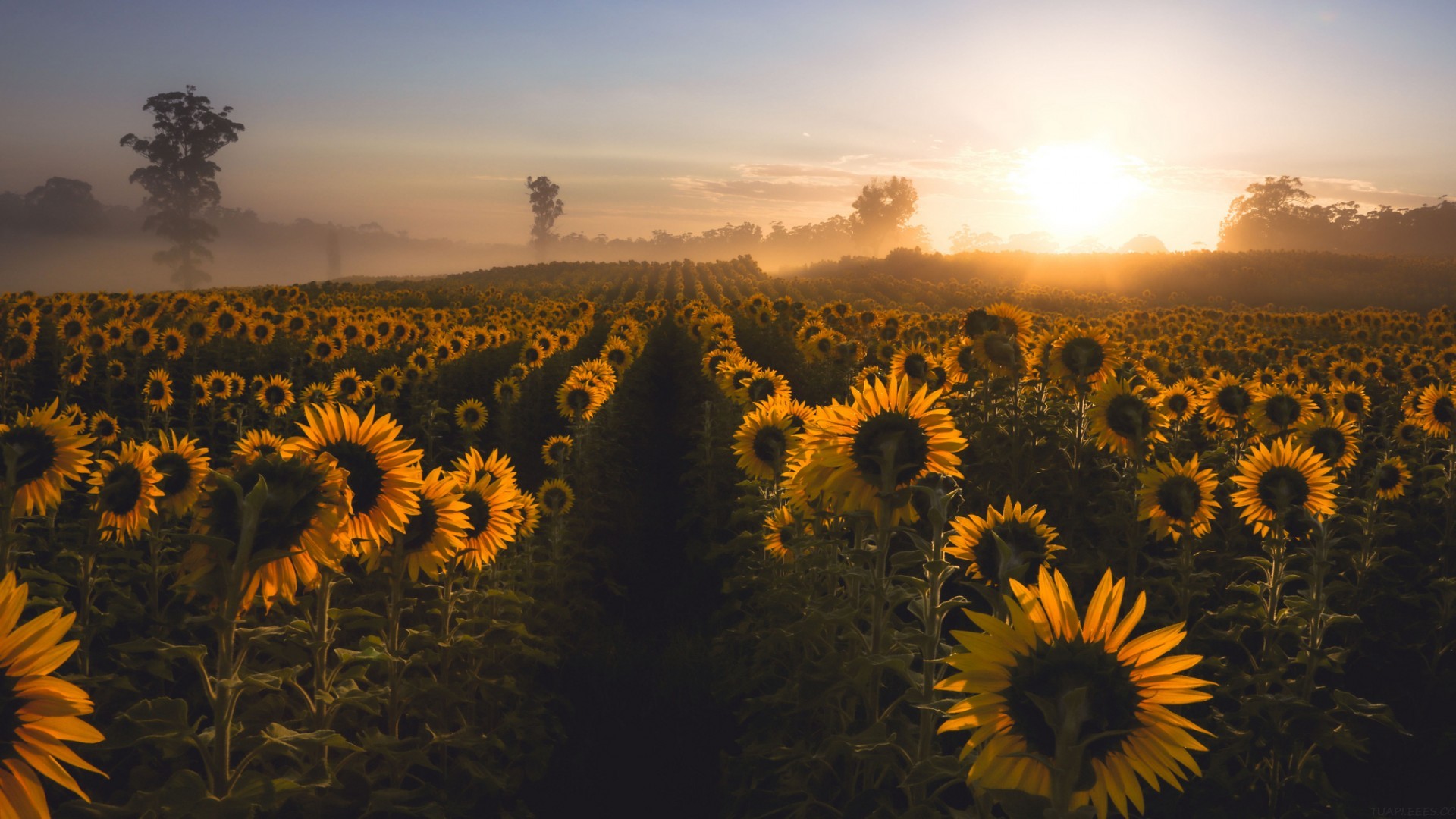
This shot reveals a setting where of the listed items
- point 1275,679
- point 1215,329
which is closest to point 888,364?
point 1275,679

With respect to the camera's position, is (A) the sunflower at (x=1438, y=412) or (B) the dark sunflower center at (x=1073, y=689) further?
(A) the sunflower at (x=1438, y=412)

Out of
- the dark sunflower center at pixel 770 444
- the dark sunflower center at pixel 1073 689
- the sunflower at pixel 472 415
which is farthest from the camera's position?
the sunflower at pixel 472 415

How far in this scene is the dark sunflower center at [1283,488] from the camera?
172 inches

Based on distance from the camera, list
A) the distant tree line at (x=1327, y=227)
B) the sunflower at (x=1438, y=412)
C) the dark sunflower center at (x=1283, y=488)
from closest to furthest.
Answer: the dark sunflower center at (x=1283, y=488)
the sunflower at (x=1438, y=412)
the distant tree line at (x=1327, y=227)

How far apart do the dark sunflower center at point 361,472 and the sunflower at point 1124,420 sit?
5.31m

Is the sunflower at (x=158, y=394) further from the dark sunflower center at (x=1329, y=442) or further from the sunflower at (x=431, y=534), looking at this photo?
the dark sunflower center at (x=1329, y=442)

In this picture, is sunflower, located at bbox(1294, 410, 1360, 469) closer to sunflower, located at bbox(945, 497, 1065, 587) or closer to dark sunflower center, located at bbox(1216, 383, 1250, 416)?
dark sunflower center, located at bbox(1216, 383, 1250, 416)

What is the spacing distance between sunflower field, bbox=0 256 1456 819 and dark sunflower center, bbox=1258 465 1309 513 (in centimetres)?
2

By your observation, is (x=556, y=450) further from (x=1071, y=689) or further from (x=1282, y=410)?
(x=1071, y=689)

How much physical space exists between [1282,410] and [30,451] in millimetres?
8345

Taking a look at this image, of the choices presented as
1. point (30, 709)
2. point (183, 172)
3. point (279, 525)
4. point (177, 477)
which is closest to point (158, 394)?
point (177, 477)

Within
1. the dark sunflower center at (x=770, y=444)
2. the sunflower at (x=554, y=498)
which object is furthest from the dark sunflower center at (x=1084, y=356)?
the sunflower at (x=554, y=498)

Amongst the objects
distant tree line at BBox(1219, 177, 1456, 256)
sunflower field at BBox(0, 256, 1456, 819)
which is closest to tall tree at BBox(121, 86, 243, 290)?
sunflower field at BBox(0, 256, 1456, 819)

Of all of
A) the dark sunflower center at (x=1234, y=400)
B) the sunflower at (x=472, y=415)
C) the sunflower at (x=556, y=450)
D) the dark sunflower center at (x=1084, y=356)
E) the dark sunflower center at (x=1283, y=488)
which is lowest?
the sunflower at (x=556, y=450)
